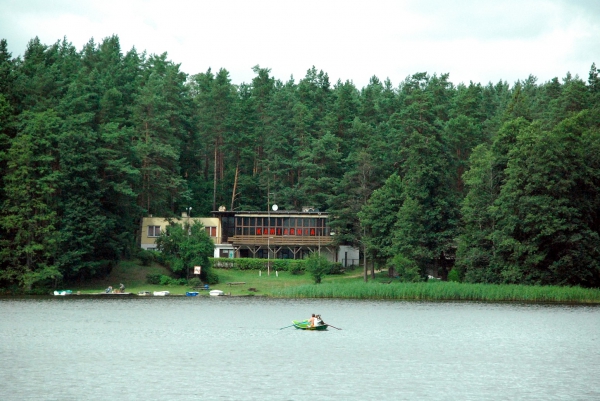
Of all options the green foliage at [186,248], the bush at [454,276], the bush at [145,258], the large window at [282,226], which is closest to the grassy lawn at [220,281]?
the bush at [145,258]

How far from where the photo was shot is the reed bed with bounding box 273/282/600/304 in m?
67.4

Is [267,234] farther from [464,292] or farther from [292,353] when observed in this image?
[292,353]

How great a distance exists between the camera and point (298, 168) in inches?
4365

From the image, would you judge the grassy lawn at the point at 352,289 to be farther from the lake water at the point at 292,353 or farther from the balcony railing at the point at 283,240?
the balcony railing at the point at 283,240

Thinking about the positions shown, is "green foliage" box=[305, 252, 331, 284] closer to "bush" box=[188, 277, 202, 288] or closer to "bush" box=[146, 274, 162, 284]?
"bush" box=[188, 277, 202, 288]

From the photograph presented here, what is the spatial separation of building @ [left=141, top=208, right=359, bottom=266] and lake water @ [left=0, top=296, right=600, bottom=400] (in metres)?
32.8

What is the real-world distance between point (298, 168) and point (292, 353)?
7177cm

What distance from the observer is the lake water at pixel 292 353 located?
1203 inches

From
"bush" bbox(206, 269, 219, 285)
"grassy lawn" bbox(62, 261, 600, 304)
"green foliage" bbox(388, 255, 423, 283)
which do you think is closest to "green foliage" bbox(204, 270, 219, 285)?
"bush" bbox(206, 269, 219, 285)

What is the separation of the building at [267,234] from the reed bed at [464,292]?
2586cm

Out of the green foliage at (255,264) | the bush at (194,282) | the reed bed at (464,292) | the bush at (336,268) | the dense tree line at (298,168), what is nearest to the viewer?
the reed bed at (464,292)

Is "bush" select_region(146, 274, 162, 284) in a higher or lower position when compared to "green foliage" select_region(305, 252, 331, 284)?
lower

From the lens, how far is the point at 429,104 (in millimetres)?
95000

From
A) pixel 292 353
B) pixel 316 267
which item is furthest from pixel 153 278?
pixel 292 353
